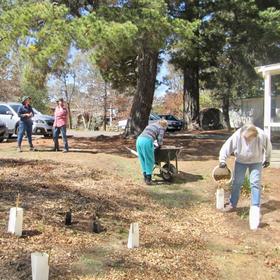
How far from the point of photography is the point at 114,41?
12.3m

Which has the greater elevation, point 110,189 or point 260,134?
point 260,134

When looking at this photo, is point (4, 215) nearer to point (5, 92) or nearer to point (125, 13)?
point (125, 13)

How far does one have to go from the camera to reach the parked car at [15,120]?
69.7ft

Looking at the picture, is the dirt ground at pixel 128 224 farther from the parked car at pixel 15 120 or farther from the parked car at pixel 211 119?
the parked car at pixel 211 119

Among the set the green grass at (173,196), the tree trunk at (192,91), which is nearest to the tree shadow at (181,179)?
the green grass at (173,196)

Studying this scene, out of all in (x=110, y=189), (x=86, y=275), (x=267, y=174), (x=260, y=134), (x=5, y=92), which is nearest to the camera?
(x=86, y=275)

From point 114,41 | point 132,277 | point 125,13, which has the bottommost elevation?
point 132,277

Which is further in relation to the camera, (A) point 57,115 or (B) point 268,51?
(B) point 268,51

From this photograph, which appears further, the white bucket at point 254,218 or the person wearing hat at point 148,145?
the person wearing hat at point 148,145

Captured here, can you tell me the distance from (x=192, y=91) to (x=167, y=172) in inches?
826

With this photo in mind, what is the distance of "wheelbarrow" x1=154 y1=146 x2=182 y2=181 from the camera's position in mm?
11023

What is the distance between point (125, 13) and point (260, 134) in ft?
22.2

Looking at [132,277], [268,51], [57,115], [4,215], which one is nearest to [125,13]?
[57,115]

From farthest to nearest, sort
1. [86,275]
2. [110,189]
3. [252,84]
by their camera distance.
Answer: [252,84] → [110,189] → [86,275]
